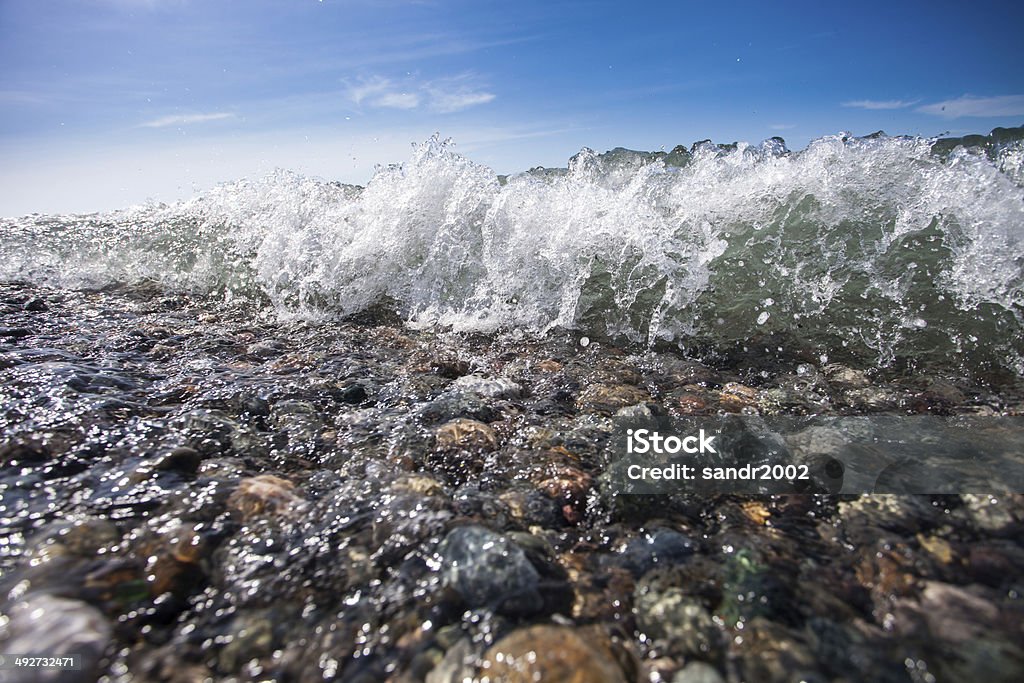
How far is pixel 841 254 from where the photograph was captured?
387cm

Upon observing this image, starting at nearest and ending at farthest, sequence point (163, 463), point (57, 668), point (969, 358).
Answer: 1. point (57, 668)
2. point (163, 463)
3. point (969, 358)

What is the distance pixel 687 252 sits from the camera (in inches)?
165

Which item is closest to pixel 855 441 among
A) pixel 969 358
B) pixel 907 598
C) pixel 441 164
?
pixel 907 598

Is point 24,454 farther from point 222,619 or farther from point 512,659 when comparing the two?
point 512,659

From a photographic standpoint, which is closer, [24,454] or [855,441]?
[24,454]

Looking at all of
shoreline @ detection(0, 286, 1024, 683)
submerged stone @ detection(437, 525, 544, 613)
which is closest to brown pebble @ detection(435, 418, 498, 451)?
shoreline @ detection(0, 286, 1024, 683)

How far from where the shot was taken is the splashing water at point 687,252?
3.45m

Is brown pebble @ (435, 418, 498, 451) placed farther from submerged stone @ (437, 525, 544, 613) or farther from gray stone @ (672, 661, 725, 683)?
gray stone @ (672, 661, 725, 683)

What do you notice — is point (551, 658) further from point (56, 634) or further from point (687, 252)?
point (687, 252)

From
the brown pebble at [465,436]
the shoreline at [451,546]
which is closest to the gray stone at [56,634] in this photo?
the shoreline at [451,546]

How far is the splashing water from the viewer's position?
345cm

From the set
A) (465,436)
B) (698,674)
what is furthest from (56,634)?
(698,674)

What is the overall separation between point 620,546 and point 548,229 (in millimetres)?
3517

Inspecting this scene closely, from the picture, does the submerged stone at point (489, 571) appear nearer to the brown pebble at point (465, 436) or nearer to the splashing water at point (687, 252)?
the brown pebble at point (465, 436)
